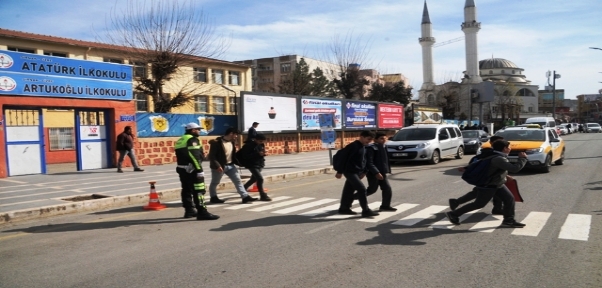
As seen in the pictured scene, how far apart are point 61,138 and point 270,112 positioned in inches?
419

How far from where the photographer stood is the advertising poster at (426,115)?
38469 mm

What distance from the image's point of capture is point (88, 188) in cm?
1194

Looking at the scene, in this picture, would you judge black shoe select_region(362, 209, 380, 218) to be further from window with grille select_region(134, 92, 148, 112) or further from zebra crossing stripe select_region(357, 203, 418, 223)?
window with grille select_region(134, 92, 148, 112)

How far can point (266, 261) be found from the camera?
17.7 ft

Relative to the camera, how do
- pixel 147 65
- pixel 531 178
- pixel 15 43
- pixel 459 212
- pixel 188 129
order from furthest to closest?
1. pixel 15 43
2. pixel 147 65
3. pixel 531 178
4. pixel 188 129
5. pixel 459 212

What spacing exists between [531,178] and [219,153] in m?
8.91

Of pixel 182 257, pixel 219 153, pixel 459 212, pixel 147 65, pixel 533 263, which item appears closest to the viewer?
pixel 533 263

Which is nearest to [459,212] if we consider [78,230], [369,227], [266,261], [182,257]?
[369,227]

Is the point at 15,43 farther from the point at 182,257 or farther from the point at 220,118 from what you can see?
the point at 182,257

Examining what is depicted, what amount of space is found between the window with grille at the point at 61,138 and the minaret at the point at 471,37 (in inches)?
2855

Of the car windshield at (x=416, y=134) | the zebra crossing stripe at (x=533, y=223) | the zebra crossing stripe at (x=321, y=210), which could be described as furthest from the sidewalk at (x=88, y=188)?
the zebra crossing stripe at (x=533, y=223)

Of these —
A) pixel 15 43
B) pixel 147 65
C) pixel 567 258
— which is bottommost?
pixel 567 258

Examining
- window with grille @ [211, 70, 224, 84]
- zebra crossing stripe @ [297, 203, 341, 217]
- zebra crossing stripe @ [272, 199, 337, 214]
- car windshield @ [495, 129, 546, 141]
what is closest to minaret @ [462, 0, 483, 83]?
window with grille @ [211, 70, 224, 84]

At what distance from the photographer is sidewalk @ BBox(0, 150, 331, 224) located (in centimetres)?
918
